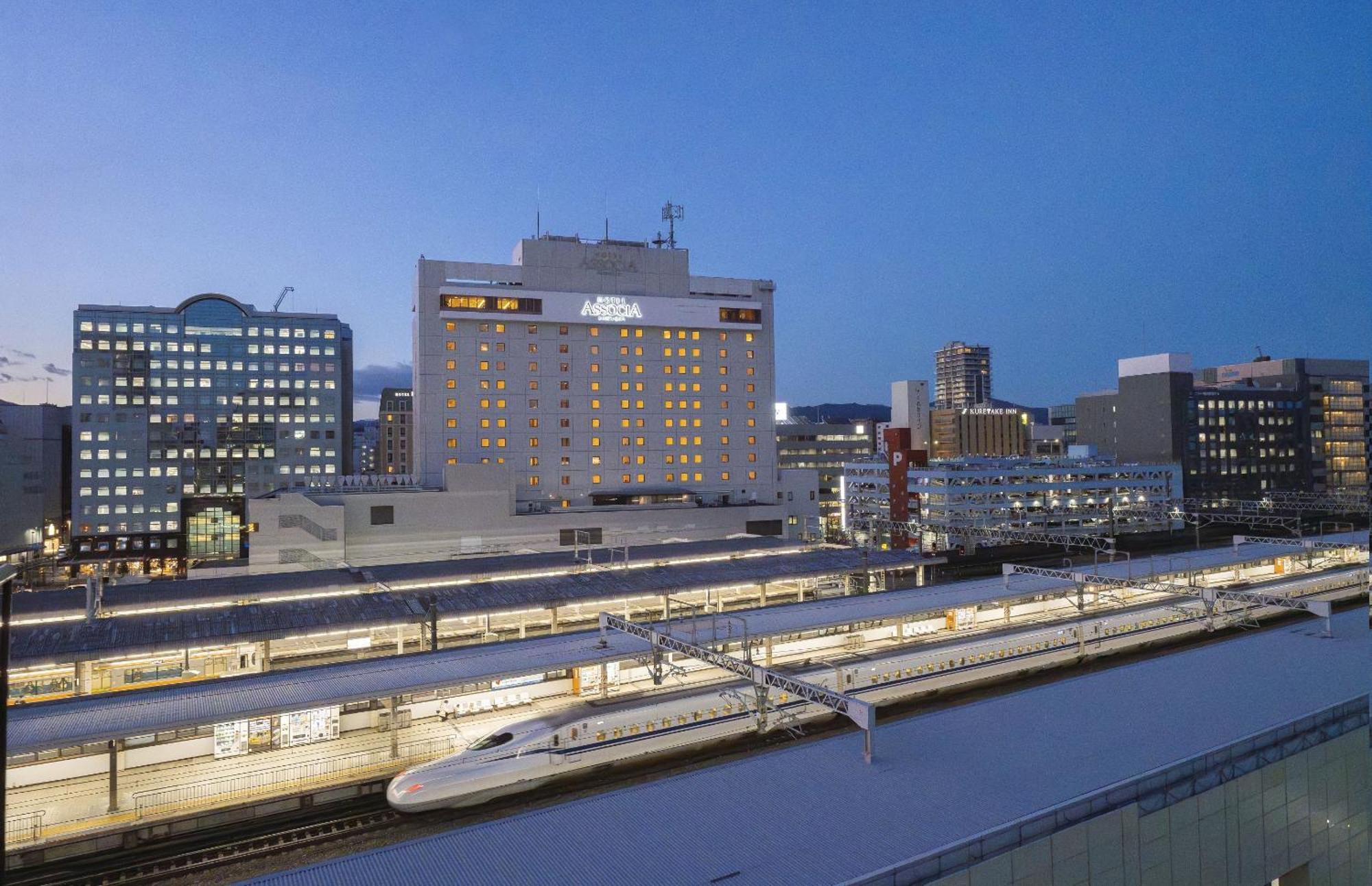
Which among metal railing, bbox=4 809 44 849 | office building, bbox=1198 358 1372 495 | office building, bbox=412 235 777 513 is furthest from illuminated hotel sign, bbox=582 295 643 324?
office building, bbox=1198 358 1372 495

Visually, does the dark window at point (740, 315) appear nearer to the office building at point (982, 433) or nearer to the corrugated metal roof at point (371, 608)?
the corrugated metal roof at point (371, 608)

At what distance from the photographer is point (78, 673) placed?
2489cm

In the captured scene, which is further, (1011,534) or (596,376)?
(596,376)

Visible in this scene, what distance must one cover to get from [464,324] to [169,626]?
3963 centimetres

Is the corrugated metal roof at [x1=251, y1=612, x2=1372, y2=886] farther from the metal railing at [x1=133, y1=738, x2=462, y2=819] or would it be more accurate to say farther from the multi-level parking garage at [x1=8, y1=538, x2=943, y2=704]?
the multi-level parking garage at [x1=8, y1=538, x2=943, y2=704]

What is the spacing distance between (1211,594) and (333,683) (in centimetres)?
2887

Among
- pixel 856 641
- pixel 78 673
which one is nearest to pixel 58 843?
pixel 78 673

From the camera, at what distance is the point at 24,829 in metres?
16.7

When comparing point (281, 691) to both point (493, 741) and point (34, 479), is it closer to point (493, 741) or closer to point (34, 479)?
point (493, 741)

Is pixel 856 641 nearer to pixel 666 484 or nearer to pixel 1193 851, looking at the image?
pixel 1193 851

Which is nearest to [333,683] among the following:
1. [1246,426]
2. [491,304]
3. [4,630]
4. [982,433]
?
[4,630]

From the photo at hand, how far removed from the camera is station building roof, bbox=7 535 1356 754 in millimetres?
17375

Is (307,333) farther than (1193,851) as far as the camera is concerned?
Yes

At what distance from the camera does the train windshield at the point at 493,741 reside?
19.6 meters
